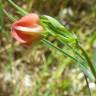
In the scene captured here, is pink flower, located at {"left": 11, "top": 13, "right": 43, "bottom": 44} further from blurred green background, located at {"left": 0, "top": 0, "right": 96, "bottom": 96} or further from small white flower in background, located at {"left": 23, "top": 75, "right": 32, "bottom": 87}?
small white flower in background, located at {"left": 23, "top": 75, "right": 32, "bottom": 87}

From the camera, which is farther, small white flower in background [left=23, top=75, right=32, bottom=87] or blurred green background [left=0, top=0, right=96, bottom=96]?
small white flower in background [left=23, top=75, right=32, bottom=87]

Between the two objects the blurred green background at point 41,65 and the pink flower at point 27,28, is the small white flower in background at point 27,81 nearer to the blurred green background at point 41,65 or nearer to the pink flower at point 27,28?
the blurred green background at point 41,65

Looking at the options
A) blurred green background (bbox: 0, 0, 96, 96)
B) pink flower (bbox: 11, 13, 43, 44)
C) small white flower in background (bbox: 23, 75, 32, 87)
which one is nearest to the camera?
pink flower (bbox: 11, 13, 43, 44)

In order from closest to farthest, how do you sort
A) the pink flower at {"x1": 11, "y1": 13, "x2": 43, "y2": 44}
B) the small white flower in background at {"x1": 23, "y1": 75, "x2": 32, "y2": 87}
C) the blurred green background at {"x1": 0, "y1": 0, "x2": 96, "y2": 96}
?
the pink flower at {"x1": 11, "y1": 13, "x2": 43, "y2": 44}
the blurred green background at {"x1": 0, "y1": 0, "x2": 96, "y2": 96}
the small white flower in background at {"x1": 23, "y1": 75, "x2": 32, "y2": 87}

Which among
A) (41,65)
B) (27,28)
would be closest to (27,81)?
(41,65)

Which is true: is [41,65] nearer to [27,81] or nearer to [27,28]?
[27,81]

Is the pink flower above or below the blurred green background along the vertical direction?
below

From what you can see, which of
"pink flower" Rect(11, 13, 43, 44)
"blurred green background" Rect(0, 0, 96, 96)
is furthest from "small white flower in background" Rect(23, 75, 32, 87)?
"pink flower" Rect(11, 13, 43, 44)
